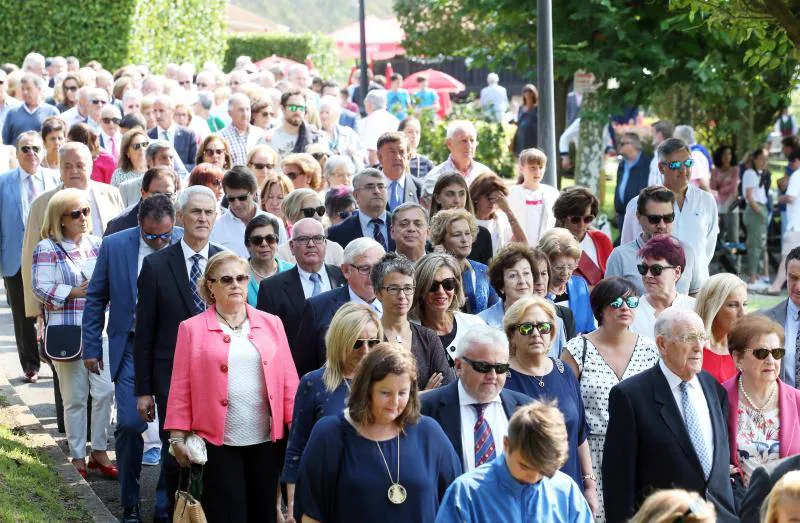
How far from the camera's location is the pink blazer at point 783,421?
7.61m

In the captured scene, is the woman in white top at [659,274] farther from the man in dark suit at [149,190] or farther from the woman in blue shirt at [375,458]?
the man in dark suit at [149,190]

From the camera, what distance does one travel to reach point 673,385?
7391mm

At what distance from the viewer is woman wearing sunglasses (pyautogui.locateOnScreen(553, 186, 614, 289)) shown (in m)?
11.0

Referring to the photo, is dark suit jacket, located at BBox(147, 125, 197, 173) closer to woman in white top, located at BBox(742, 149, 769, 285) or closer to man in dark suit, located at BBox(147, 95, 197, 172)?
man in dark suit, located at BBox(147, 95, 197, 172)

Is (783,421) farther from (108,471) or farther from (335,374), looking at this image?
(108,471)

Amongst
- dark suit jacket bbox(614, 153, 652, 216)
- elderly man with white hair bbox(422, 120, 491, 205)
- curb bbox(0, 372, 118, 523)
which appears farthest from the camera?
dark suit jacket bbox(614, 153, 652, 216)

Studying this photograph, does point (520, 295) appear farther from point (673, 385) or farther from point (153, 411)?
point (153, 411)

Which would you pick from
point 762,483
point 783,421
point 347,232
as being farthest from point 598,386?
point 347,232

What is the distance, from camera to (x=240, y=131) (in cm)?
1585

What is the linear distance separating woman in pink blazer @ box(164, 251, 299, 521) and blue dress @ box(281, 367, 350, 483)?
59 centimetres

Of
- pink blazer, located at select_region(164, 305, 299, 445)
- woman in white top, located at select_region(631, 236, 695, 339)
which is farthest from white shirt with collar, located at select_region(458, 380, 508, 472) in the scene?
woman in white top, located at select_region(631, 236, 695, 339)

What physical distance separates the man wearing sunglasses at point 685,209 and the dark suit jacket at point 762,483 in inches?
209

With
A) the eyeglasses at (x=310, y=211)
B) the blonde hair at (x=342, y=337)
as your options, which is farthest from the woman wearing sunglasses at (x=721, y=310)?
the eyeglasses at (x=310, y=211)

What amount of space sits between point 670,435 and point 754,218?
1296 cm
